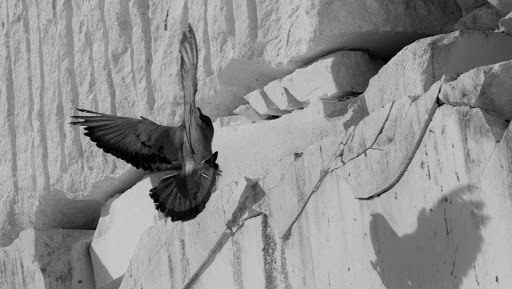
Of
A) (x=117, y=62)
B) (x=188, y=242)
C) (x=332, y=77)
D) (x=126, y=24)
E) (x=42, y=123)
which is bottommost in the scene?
(x=188, y=242)

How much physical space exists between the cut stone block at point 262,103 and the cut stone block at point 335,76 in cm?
10

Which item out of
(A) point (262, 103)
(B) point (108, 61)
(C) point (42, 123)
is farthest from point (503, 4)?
(C) point (42, 123)

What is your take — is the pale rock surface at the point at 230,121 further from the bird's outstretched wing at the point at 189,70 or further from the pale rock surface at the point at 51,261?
the pale rock surface at the point at 51,261

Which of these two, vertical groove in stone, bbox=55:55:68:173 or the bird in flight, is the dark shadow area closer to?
the bird in flight

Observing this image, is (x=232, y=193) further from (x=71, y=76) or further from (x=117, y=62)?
(x=71, y=76)

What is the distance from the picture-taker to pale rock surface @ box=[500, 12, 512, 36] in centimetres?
390

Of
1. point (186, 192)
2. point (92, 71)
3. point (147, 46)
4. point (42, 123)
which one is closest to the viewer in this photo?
point (186, 192)

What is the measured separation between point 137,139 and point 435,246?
45.8 inches

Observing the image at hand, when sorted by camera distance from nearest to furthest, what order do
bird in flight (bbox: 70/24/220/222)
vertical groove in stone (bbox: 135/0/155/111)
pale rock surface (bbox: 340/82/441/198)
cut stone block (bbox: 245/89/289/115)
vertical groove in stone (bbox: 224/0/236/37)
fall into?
pale rock surface (bbox: 340/82/441/198)
bird in flight (bbox: 70/24/220/222)
cut stone block (bbox: 245/89/289/115)
vertical groove in stone (bbox: 224/0/236/37)
vertical groove in stone (bbox: 135/0/155/111)

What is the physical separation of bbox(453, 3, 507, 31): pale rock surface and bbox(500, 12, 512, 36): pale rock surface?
14 cm

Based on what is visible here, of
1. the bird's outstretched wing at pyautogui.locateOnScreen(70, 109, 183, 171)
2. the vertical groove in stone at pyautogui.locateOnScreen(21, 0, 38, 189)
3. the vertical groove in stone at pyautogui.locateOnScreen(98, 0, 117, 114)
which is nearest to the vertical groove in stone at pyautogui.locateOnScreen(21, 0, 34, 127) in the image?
the vertical groove in stone at pyautogui.locateOnScreen(21, 0, 38, 189)

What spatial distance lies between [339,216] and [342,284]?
20cm

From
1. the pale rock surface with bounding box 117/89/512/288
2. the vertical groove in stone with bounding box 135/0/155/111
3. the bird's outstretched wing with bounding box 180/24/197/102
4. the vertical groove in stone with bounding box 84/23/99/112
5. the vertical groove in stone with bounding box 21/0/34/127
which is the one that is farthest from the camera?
the vertical groove in stone with bounding box 21/0/34/127

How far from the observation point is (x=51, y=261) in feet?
17.3
